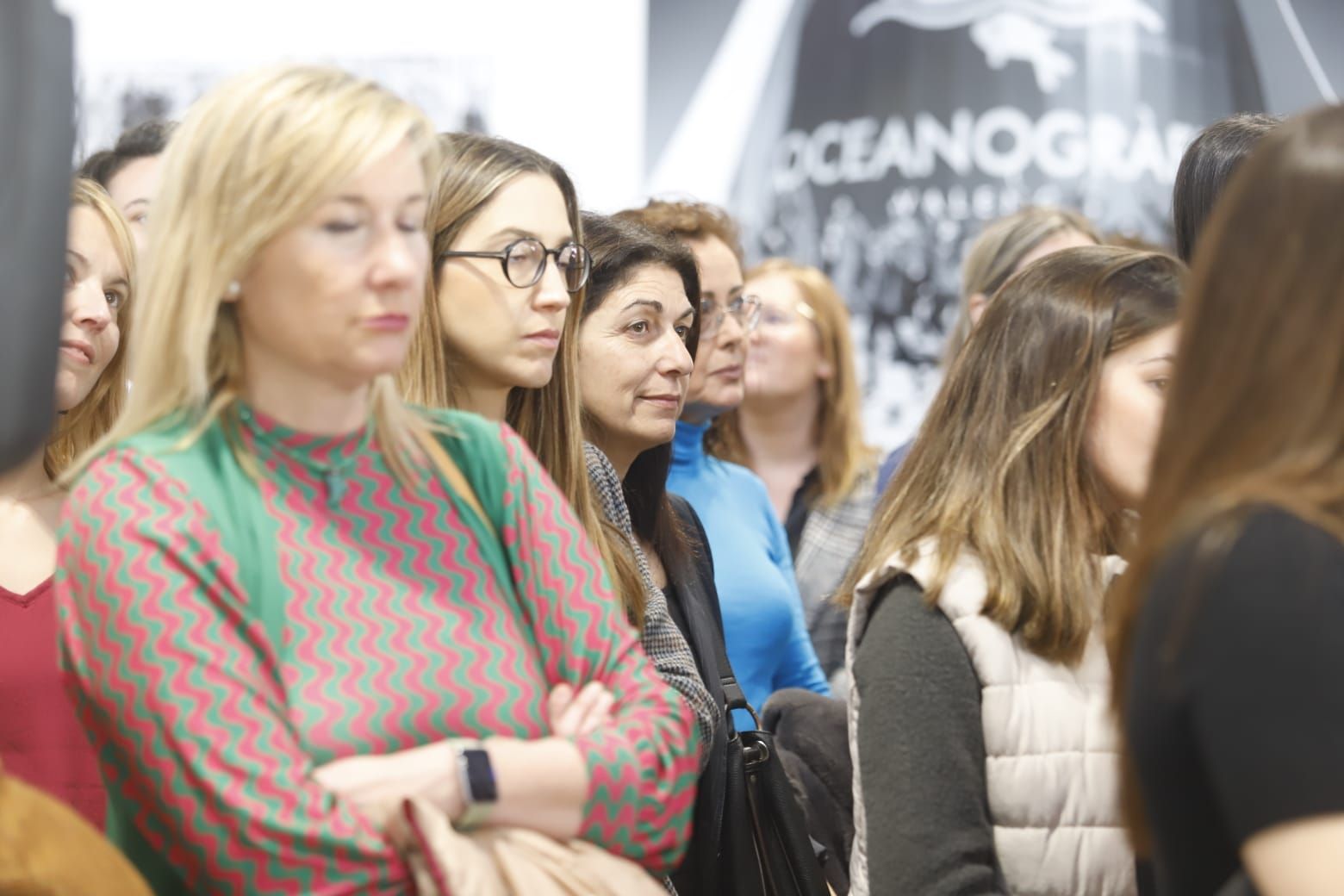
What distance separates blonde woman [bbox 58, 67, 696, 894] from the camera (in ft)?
4.88

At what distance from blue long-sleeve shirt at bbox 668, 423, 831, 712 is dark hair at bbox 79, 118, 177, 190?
1.41m

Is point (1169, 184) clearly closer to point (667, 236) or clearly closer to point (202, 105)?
point (667, 236)

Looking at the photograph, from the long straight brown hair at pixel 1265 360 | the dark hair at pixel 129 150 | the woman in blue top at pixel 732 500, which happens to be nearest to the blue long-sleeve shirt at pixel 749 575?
the woman in blue top at pixel 732 500

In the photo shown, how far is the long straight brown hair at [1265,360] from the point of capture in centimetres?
129

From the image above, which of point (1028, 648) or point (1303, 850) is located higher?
A: point (1303, 850)

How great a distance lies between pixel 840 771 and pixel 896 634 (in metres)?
0.91

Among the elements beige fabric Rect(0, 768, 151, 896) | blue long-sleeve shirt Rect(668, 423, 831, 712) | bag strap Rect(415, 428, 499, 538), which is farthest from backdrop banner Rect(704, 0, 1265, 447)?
beige fabric Rect(0, 768, 151, 896)

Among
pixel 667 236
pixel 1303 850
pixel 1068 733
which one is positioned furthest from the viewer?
pixel 667 236

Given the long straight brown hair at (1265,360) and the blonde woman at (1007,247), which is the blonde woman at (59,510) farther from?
the blonde woman at (1007,247)

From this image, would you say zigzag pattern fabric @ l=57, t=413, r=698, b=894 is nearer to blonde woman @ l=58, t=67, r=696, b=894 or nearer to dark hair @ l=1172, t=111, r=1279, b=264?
blonde woman @ l=58, t=67, r=696, b=894

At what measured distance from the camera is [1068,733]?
6.42ft

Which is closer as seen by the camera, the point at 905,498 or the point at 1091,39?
the point at 905,498

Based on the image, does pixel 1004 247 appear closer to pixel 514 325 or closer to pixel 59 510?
pixel 514 325

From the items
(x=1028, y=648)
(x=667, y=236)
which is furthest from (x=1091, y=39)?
(x=1028, y=648)
